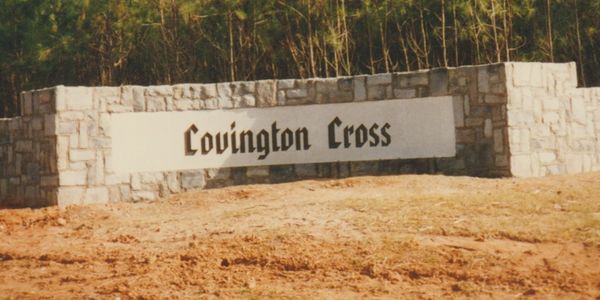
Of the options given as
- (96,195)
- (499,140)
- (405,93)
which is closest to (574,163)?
(499,140)

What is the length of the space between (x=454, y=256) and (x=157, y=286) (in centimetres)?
238

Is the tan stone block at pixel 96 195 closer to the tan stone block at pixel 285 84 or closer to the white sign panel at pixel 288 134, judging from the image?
the white sign panel at pixel 288 134

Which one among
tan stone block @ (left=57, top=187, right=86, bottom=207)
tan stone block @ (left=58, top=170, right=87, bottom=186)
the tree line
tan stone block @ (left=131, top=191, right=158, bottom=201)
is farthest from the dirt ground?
the tree line

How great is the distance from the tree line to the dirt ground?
7.49m

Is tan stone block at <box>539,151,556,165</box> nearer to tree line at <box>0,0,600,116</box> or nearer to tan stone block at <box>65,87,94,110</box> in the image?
tree line at <box>0,0,600,116</box>

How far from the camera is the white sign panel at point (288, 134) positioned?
11.4 meters

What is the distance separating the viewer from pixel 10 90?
23219mm

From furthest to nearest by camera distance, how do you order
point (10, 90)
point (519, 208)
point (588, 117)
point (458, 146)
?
point (10, 90)
point (588, 117)
point (458, 146)
point (519, 208)

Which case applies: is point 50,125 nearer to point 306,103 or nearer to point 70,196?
point 70,196

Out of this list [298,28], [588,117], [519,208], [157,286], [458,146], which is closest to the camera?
[157,286]

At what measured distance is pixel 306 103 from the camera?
11.7 metres

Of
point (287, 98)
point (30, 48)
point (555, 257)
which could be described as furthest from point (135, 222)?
point (30, 48)

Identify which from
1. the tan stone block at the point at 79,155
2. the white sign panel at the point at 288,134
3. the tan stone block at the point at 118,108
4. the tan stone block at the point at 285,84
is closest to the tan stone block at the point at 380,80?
the white sign panel at the point at 288,134

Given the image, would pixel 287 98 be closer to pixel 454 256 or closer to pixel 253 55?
pixel 454 256
